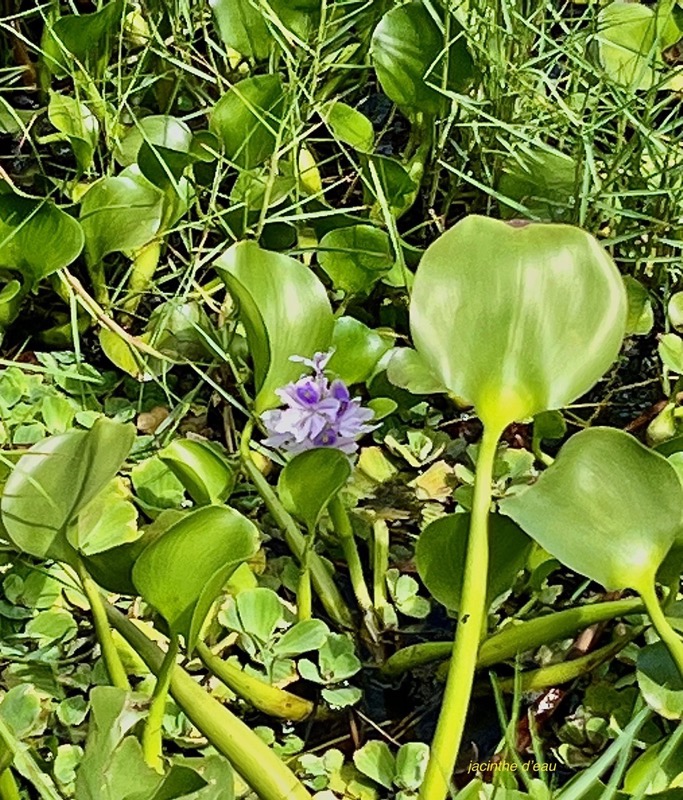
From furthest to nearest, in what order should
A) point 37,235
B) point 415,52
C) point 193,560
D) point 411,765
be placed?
point 415,52 → point 37,235 → point 411,765 → point 193,560

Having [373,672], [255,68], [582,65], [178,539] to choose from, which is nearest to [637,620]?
[373,672]

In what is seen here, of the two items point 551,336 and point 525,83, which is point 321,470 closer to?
point 551,336

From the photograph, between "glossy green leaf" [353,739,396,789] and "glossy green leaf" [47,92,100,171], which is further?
A: "glossy green leaf" [47,92,100,171]

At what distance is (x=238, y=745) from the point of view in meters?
0.70

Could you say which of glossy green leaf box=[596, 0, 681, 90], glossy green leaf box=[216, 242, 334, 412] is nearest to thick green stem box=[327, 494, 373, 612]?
glossy green leaf box=[216, 242, 334, 412]

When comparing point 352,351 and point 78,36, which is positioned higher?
point 78,36

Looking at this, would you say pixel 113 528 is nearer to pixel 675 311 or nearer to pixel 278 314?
pixel 278 314

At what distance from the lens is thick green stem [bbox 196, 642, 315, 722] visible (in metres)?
0.81

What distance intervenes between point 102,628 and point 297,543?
0.20 m

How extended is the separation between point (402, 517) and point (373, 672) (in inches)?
6.5

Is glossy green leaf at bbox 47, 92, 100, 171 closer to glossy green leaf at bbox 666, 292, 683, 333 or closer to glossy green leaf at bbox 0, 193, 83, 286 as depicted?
glossy green leaf at bbox 0, 193, 83, 286

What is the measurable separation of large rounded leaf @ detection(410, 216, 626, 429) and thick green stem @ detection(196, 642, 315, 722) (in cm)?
24

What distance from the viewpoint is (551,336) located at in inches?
28.5

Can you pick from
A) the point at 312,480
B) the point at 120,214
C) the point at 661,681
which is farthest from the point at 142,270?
the point at 661,681
